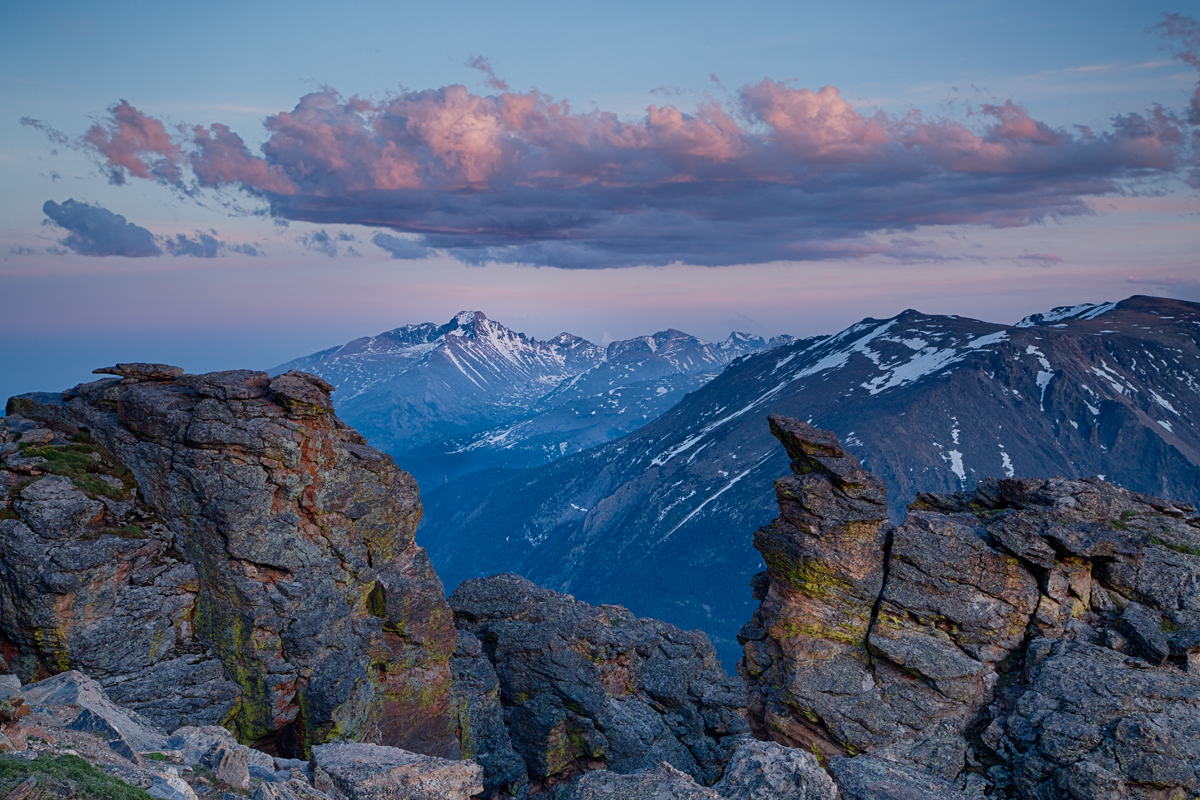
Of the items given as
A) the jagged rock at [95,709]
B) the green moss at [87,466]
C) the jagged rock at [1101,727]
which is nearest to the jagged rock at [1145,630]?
the jagged rock at [1101,727]

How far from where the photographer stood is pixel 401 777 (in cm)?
3042

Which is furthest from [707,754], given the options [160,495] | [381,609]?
[160,495]

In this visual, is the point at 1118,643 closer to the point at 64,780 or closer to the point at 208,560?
the point at 64,780

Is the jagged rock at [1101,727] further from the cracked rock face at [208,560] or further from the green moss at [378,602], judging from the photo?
the green moss at [378,602]

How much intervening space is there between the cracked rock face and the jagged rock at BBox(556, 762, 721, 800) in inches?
856

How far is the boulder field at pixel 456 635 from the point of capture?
34.8m

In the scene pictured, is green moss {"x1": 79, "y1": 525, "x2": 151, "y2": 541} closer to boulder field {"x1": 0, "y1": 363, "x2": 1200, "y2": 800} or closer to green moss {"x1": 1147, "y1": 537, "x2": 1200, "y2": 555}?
boulder field {"x1": 0, "y1": 363, "x2": 1200, "y2": 800}

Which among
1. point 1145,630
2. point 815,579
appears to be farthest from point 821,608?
point 1145,630

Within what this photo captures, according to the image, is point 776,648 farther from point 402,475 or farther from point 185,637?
point 185,637

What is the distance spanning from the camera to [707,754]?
180 feet

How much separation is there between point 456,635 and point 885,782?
34.8 metres

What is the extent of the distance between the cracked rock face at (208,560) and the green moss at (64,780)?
21.9 metres

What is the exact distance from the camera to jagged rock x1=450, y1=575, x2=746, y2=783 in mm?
55500

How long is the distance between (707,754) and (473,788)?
29833 millimetres
